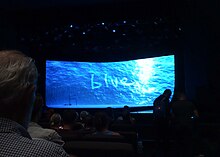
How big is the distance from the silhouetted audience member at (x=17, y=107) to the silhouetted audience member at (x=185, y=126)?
17.6ft

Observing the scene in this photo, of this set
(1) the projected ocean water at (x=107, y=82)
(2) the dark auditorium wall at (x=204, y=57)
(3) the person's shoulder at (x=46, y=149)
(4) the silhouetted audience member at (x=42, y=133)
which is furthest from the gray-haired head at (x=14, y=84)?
(1) the projected ocean water at (x=107, y=82)

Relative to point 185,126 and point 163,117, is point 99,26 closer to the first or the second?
point 163,117

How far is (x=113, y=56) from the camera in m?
10.7

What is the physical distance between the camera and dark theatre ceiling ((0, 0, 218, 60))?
30.5 ft

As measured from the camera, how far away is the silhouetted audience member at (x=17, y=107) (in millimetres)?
740

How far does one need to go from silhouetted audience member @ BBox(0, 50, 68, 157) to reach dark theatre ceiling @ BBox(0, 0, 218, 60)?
8134 millimetres

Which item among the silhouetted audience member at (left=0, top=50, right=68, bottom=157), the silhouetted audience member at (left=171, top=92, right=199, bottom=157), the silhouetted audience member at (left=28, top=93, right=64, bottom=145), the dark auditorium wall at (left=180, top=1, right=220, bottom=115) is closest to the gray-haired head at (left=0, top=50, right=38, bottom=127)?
the silhouetted audience member at (left=0, top=50, right=68, bottom=157)

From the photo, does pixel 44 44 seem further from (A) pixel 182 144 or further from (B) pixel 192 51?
(A) pixel 182 144

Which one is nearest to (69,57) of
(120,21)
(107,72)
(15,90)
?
(107,72)

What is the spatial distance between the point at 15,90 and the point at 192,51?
8009mm

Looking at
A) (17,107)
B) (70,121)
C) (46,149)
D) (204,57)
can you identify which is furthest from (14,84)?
(204,57)

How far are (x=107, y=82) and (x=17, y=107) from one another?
9528 mm

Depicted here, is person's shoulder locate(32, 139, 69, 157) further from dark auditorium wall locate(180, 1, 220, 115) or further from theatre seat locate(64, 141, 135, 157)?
dark auditorium wall locate(180, 1, 220, 115)

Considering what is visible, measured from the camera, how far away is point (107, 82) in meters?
10.4
